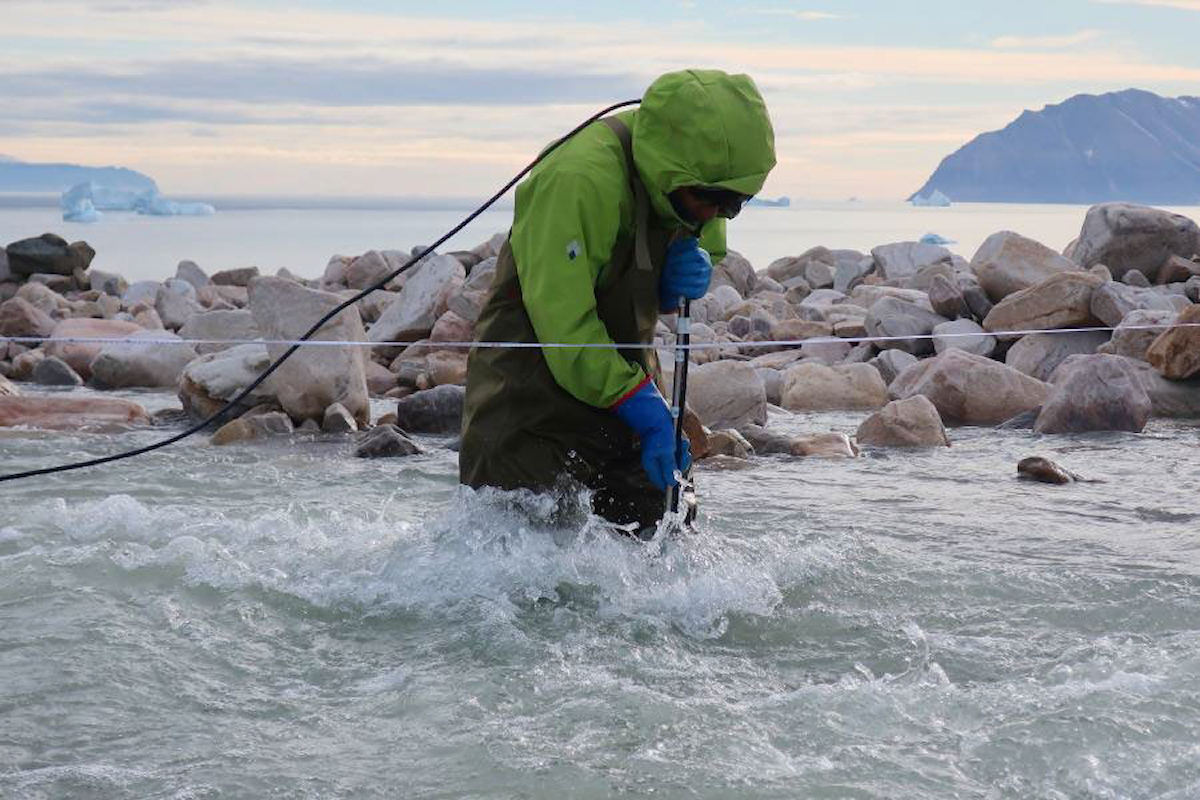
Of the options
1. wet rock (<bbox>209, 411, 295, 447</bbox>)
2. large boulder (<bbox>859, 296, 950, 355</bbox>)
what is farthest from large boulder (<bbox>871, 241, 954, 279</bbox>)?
wet rock (<bbox>209, 411, 295, 447</bbox>)

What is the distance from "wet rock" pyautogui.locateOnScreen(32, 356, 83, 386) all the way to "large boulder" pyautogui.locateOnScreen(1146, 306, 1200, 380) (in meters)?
7.18

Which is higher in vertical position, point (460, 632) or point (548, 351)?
point (548, 351)

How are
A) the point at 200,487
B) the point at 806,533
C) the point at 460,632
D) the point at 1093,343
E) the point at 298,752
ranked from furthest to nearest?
the point at 1093,343, the point at 200,487, the point at 806,533, the point at 460,632, the point at 298,752

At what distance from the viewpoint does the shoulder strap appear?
4.06 metres

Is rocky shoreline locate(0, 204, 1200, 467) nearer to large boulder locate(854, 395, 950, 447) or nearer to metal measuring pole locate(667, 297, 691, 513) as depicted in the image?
large boulder locate(854, 395, 950, 447)

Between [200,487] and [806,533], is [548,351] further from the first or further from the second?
[200,487]

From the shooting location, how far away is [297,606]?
445cm

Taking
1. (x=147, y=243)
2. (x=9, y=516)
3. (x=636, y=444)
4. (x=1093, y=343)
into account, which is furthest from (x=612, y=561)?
(x=147, y=243)

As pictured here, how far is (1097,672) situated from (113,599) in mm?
2710

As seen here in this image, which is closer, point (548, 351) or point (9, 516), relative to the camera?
point (548, 351)

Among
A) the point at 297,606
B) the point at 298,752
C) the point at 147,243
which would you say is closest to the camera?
the point at 298,752

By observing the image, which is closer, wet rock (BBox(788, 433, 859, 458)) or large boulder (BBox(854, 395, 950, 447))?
wet rock (BBox(788, 433, 859, 458))

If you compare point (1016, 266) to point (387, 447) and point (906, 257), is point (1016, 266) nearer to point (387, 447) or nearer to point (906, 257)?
point (906, 257)

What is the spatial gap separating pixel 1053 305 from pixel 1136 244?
286 cm
